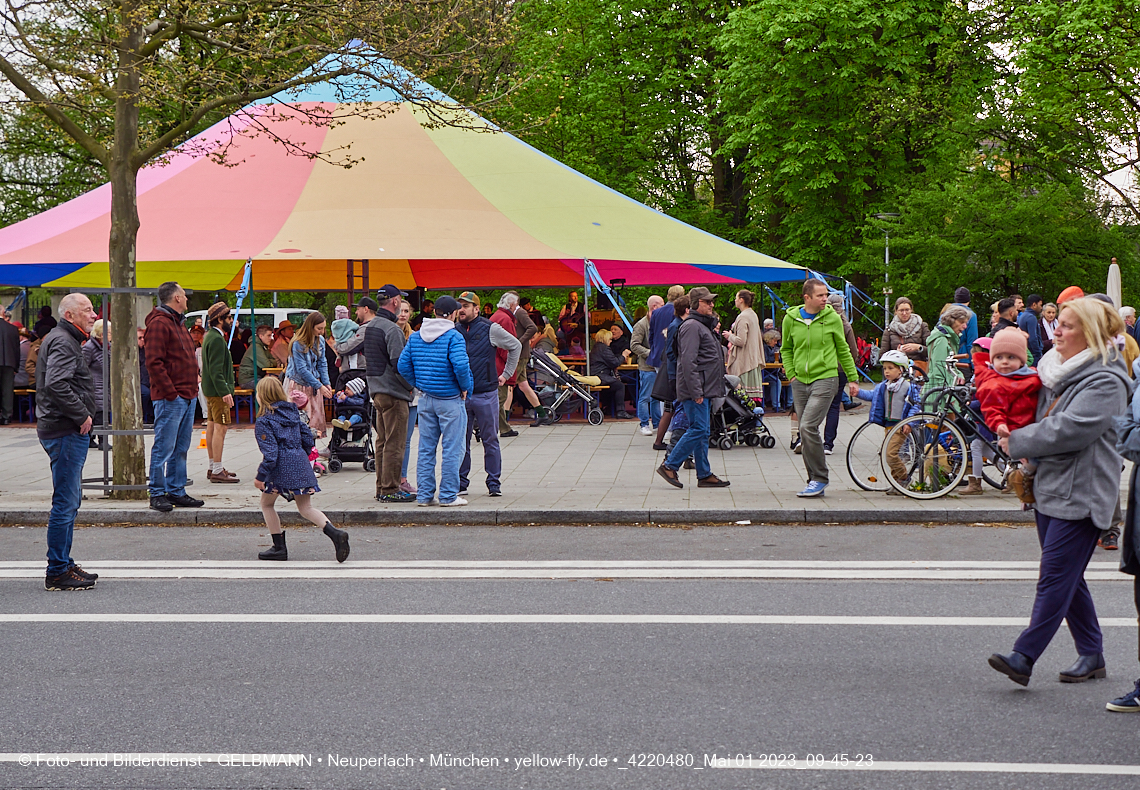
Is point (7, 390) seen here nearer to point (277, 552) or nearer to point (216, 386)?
point (216, 386)

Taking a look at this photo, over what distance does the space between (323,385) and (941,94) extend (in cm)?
2109

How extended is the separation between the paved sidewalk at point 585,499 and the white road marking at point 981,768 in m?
5.58

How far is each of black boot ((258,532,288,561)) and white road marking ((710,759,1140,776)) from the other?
477 centimetres

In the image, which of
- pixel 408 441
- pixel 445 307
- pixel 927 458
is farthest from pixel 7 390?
pixel 927 458

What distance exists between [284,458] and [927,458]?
544cm

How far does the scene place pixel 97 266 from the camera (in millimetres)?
21141

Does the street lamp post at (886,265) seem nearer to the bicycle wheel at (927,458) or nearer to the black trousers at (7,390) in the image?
the bicycle wheel at (927,458)

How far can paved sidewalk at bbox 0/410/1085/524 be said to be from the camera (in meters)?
9.68

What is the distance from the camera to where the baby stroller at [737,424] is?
46.9ft

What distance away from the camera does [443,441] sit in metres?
10.2

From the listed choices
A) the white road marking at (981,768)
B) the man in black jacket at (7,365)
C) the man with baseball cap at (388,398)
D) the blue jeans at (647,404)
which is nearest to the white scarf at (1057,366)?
the white road marking at (981,768)

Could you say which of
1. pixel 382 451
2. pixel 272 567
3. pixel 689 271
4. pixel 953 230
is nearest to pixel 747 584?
pixel 272 567

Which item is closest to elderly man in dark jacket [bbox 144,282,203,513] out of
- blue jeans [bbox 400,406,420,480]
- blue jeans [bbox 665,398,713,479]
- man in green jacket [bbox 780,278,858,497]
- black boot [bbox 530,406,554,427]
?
blue jeans [bbox 400,406,420,480]

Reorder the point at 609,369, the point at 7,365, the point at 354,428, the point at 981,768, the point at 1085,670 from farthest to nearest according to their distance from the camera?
the point at 609,369
the point at 7,365
the point at 354,428
the point at 1085,670
the point at 981,768
